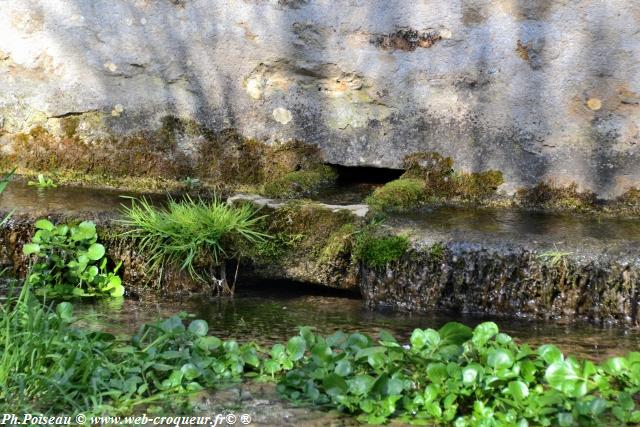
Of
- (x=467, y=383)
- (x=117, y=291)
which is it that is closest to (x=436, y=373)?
(x=467, y=383)

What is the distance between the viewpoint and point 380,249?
458 centimetres

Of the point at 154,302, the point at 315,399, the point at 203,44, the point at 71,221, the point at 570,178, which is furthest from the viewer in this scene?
the point at 203,44

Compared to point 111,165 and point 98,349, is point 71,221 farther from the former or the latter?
point 98,349

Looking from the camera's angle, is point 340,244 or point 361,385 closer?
point 361,385

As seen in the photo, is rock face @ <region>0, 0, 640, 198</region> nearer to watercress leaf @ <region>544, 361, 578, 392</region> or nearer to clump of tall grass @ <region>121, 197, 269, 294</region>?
clump of tall grass @ <region>121, 197, 269, 294</region>

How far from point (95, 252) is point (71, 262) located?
125mm

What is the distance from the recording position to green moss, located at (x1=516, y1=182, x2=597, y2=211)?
534 cm

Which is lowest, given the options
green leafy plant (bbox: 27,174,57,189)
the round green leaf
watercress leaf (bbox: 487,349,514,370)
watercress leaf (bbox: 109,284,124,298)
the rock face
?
watercress leaf (bbox: 109,284,124,298)

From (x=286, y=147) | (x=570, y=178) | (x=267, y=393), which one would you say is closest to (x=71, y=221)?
(x=286, y=147)

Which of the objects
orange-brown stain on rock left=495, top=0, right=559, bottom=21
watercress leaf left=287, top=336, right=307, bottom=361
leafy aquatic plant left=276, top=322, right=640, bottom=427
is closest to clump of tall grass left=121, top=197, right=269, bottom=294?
watercress leaf left=287, top=336, right=307, bottom=361

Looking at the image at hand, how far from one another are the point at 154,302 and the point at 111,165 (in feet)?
5.35

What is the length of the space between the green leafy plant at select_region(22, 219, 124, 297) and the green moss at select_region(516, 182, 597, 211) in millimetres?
2350

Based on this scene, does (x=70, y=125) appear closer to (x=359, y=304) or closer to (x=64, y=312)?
(x=359, y=304)

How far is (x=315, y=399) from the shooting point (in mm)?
2877
